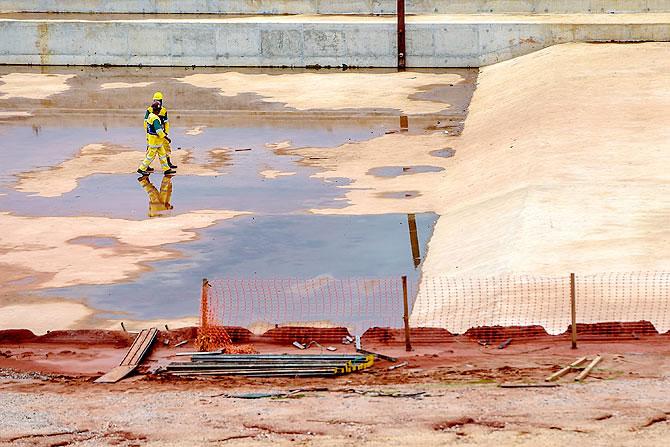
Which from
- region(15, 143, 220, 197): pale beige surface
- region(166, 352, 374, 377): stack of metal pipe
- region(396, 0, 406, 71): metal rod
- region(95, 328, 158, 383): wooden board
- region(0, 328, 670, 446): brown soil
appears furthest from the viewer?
region(396, 0, 406, 71): metal rod

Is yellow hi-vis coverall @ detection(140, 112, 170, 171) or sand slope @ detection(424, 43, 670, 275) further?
yellow hi-vis coverall @ detection(140, 112, 170, 171)

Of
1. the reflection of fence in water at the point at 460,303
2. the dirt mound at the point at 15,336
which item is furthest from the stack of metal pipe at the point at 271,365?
the dirt mound at the point at 15,336

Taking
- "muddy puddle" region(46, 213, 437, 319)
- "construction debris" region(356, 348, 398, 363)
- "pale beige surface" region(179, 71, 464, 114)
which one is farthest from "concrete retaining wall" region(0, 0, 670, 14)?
"construction debris" region(356, 348, 398, 363)

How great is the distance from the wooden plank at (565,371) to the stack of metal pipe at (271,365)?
2.30 meters

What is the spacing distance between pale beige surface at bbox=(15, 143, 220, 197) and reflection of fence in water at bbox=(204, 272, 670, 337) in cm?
828

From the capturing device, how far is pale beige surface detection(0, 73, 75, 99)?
38.7 metres

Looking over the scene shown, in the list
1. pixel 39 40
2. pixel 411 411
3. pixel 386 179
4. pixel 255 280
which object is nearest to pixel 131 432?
pixel 411 411

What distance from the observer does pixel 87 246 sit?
2153cm

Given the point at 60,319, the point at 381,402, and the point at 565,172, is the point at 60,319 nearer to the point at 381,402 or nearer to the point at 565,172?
the point at 381,402

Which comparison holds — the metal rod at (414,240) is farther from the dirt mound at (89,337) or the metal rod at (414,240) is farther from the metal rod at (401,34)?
the metal rod at (401,34)

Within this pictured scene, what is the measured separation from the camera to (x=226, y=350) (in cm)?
1508

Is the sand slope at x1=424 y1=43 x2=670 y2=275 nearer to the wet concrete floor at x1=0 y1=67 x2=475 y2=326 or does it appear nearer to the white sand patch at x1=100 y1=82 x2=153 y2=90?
the wet concrete floor at x1=0 y1=67 x2=475 y2=326

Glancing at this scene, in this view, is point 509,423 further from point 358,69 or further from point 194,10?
point 194,10

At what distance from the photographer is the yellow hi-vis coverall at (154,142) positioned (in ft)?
85.9
